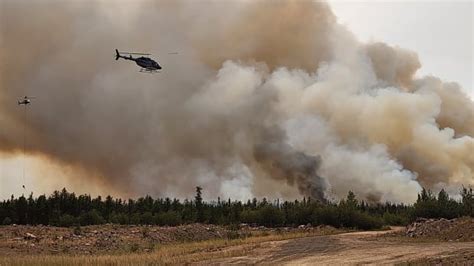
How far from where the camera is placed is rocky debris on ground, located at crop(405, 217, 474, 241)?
3658cm

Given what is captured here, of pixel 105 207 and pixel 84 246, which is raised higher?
pixel 105 207

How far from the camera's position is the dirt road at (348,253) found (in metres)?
26.8

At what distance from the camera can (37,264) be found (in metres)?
29.3

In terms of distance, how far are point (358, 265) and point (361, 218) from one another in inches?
1366

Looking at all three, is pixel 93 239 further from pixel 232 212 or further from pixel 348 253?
pixel 232 212

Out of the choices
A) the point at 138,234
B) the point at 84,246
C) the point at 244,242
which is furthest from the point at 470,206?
the point at 84,246

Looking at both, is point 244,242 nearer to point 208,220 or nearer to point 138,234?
point 138,234

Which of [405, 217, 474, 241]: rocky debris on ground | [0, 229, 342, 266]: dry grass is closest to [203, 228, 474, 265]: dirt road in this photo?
[0, 229, 342, 266]: dry grass

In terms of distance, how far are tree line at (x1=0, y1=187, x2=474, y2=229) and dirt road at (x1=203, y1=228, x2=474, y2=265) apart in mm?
20546

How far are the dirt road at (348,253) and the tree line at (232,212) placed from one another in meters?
20.5

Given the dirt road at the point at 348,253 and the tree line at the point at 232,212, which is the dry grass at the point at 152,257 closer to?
the dirt road at the point at 348,253

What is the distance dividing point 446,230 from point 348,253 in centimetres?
1199

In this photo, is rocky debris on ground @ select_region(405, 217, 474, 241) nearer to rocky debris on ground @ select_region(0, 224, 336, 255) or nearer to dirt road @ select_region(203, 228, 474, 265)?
dirt road @ select_region(203, 228, 474, 265)

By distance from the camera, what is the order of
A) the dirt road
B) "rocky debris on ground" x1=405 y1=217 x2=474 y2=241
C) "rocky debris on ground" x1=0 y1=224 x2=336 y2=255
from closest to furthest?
1. the dirt road
2. "rocky debris on ground" x1=405 y1=217 x2=474 y2=241
3. "rocky debris on ground" x1=0 y1=224 x2=336 y2=255
